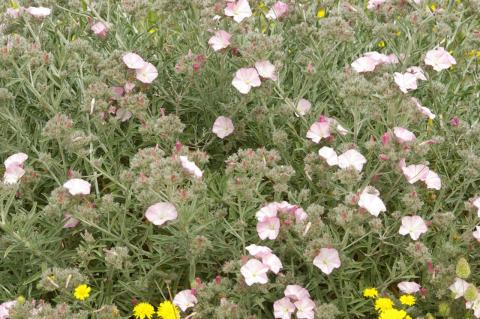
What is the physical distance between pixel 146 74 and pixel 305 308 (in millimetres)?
1281

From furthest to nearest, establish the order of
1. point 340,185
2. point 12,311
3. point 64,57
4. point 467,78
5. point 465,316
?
point 467,78 < point 64,57 < point 340,185 < point 465,316 < point 12,311

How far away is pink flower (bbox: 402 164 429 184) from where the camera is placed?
118 inches

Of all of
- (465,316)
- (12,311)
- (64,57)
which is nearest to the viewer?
(12,311)

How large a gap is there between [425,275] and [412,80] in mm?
775

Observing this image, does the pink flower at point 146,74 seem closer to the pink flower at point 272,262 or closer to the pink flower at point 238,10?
the pink flower at point 238,10

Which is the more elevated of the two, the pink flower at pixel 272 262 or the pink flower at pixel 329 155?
the pink flower at pixel 329 155

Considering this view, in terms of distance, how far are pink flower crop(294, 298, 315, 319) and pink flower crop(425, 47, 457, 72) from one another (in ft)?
4.05

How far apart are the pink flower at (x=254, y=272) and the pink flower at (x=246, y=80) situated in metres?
0.80

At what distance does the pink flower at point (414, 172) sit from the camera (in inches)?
118

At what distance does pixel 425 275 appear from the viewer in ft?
10.2

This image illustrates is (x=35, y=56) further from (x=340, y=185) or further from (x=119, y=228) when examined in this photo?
(x=340, y=185)

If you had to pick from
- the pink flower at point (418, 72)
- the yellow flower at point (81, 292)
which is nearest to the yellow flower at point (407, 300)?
the pink flower at point (418, 72)

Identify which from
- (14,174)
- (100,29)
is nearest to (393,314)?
(14,174)

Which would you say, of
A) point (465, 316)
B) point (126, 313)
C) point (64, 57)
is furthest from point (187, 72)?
point (465, 316)
